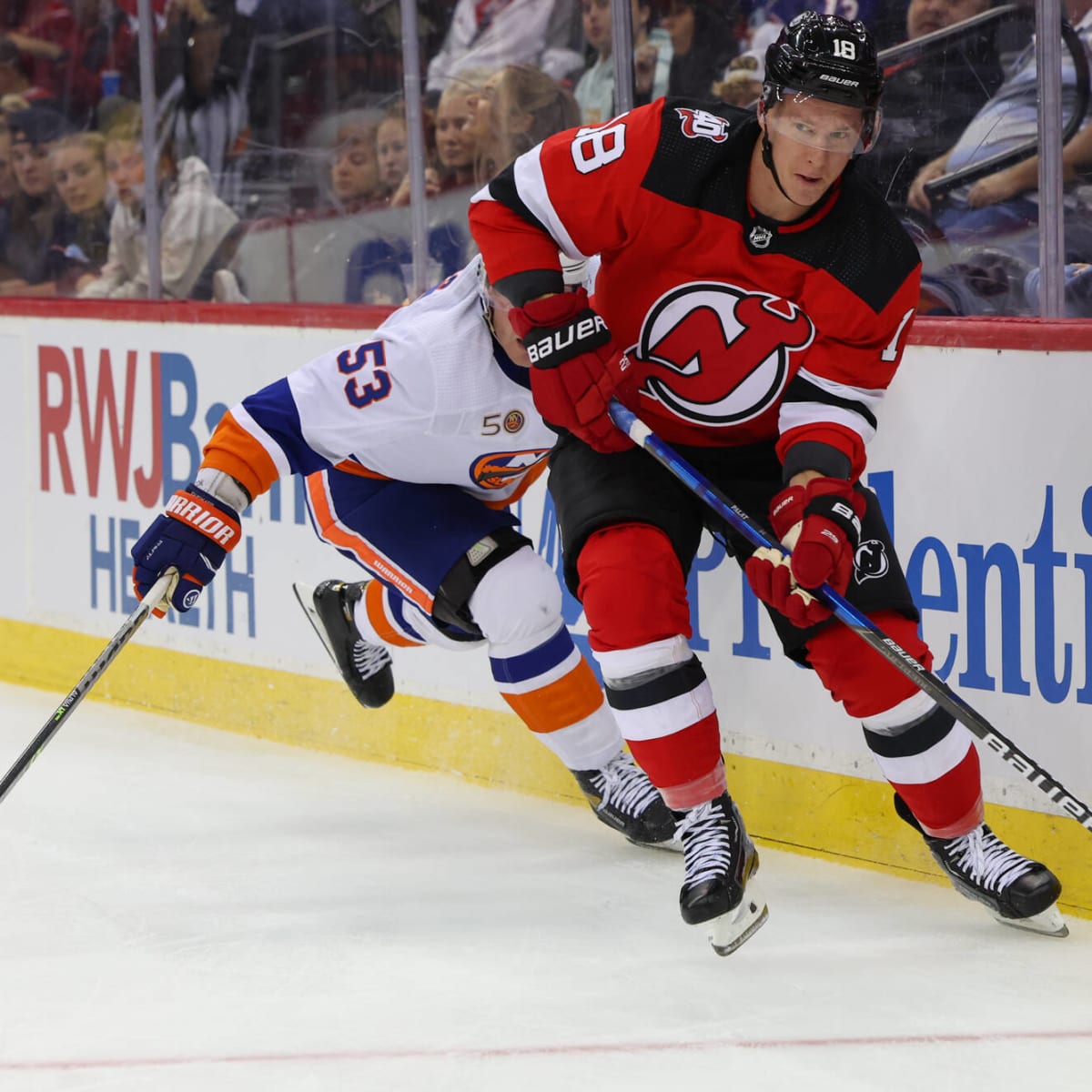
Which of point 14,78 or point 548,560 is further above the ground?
point 14,78

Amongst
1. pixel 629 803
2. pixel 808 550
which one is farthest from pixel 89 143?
pixel 808 550

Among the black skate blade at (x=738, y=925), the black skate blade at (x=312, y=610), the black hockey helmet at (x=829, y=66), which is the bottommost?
the black skate blade at (x=738, y=925)

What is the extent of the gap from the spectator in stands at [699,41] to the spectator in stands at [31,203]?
5.85ft

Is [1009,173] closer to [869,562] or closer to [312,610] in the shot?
[869,562]

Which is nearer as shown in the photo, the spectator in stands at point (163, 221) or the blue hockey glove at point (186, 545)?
the blue hockey glove at point (186, 545)

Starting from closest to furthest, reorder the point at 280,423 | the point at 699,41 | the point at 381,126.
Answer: the point at 280,423
the point at 699,41
the point at 381,126

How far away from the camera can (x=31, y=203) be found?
4301mm

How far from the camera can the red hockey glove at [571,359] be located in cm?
224

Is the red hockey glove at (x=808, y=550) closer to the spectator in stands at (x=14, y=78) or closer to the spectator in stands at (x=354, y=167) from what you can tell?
the spectator in stands at (x=354, y=167)

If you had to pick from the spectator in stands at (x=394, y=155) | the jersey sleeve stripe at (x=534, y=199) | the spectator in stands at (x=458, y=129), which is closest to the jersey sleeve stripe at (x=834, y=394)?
the jersey sleeve stripe at (x=534, y=199)

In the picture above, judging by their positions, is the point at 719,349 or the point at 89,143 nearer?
the point at 719,349

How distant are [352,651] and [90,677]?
647 millimetres

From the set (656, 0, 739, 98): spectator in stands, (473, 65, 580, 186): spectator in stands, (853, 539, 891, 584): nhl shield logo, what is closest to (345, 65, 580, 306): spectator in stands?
(473, 65, 580, 186): spectator in stands

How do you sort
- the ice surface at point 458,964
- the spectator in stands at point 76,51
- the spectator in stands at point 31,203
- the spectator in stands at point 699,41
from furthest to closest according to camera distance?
1. the spectator in stands at point 31,203
2. the spectator in stands at point 76,51
3. the spectator in stands at point 699,41
4. the ice surface at point 458,964
